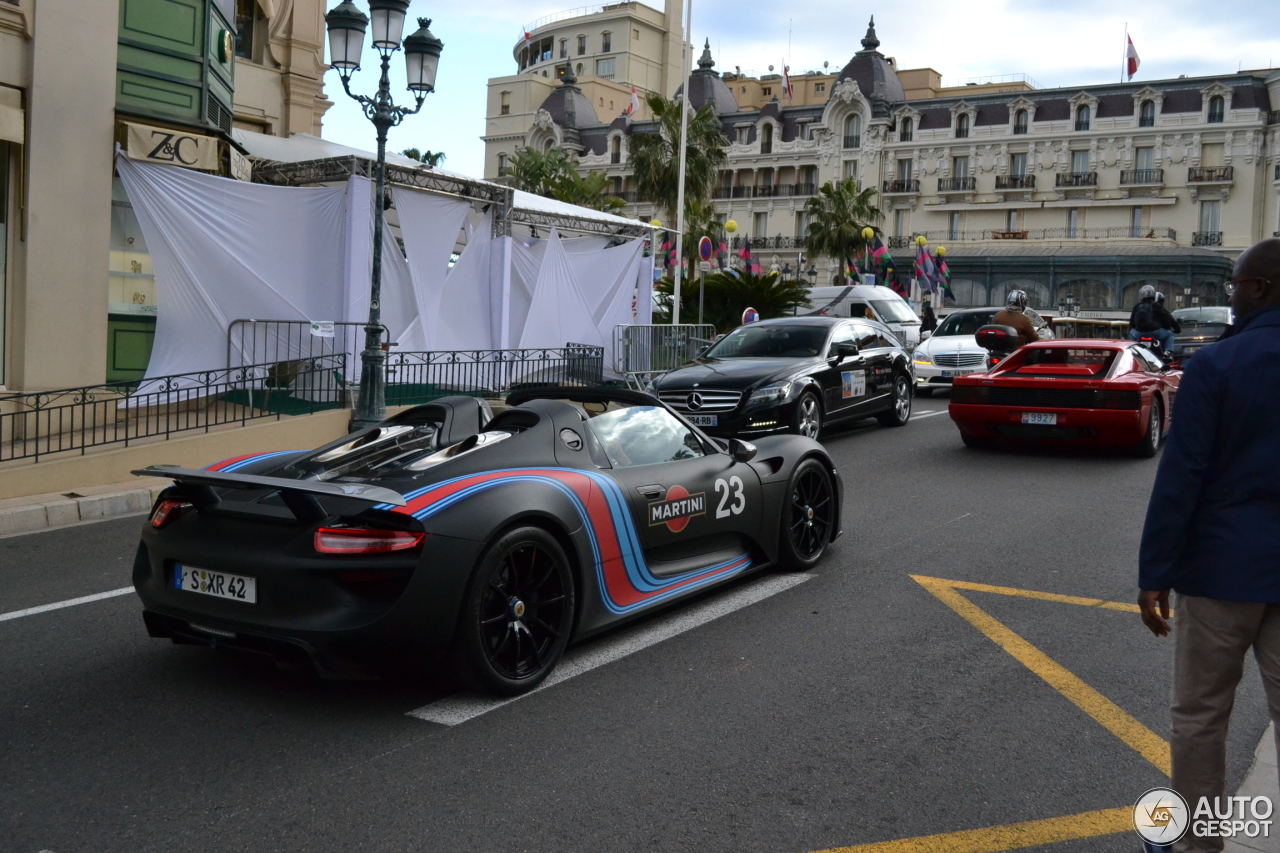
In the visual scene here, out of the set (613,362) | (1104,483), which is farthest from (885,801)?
(613,362)

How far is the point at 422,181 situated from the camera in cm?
1540

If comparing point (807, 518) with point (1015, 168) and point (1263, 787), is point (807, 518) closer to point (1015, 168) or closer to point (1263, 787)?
point (1263, 787)

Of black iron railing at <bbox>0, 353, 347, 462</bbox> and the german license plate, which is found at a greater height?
black iron railing at <bbox>0, 353, 347, 462</bbox>

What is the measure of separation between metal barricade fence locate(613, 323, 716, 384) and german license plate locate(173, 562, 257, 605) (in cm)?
1436

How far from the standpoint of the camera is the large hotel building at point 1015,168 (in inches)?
2395

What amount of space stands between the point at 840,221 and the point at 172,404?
56.9 m

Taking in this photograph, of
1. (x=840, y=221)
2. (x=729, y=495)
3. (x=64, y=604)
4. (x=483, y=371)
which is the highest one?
(x=840, y=221)

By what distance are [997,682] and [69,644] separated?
4473 millimetres

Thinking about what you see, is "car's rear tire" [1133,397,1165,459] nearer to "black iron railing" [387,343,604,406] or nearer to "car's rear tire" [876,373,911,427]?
"car's rear tire" [876,373,911,427]

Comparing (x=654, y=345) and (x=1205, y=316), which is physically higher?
(x=1205, y=316)

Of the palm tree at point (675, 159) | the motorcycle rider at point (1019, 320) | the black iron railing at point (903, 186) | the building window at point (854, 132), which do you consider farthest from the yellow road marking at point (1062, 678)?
the building window at point (854, 132)

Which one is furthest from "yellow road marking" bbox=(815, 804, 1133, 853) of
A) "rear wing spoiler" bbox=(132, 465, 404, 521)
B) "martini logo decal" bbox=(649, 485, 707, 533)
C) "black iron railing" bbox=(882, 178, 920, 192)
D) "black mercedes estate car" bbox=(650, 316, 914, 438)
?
"black iron railing" bbox=(882, 178, 920, 192)

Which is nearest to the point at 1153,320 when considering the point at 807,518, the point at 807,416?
the point at 807,416

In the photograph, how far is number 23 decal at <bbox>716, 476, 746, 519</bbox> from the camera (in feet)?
19.9
